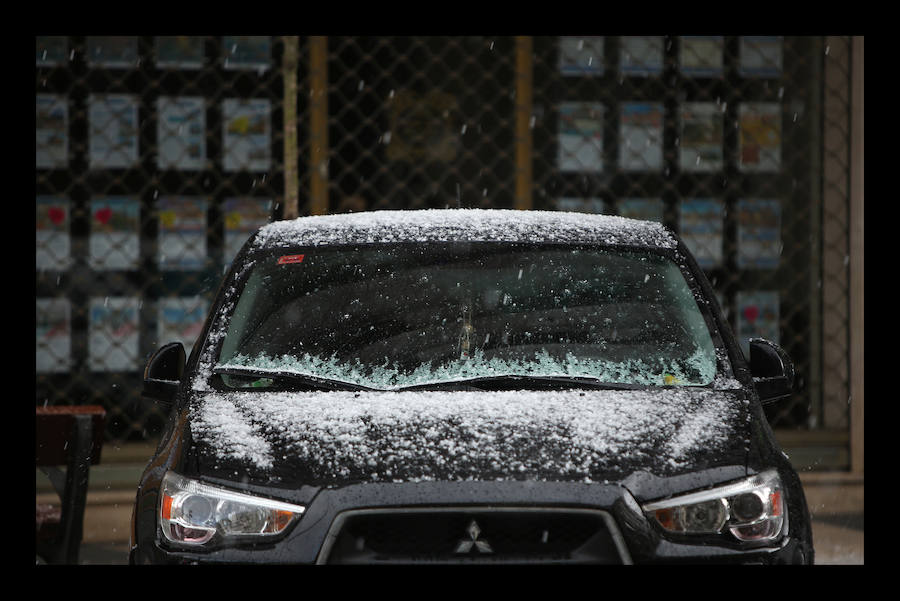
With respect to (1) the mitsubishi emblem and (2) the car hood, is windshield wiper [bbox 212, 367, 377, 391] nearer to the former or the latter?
A: (2) the car hood

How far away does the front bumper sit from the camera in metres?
2.81

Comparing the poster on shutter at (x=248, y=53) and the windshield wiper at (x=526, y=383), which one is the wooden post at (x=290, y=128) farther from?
the windshield wiper at (x=526, y=383)

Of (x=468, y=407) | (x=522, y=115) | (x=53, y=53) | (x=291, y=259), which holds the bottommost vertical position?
(x=468, y=407)

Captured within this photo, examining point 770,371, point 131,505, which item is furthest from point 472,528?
point 131,505

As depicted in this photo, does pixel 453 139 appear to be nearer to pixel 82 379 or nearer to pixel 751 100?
pixel 751 100

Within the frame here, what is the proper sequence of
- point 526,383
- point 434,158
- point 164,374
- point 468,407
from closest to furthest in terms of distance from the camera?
point 468,407, point 526,383, point 164,374, point 434,158

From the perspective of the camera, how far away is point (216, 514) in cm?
293

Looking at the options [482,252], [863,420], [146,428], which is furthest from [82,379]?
[863,420]

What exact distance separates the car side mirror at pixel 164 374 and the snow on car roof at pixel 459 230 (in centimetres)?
44

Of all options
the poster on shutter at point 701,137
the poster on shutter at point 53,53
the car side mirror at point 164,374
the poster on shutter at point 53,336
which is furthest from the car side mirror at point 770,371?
the poster on shutter at point 53,53

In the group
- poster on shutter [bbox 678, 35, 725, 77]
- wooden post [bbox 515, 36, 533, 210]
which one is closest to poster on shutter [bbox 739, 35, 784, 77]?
poster on shutter [bbox 678, 35, 725, 77]

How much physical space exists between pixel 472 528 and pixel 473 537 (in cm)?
2

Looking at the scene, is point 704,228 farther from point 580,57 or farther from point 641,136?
point 580,57

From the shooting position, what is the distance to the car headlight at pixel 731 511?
2885 mm
